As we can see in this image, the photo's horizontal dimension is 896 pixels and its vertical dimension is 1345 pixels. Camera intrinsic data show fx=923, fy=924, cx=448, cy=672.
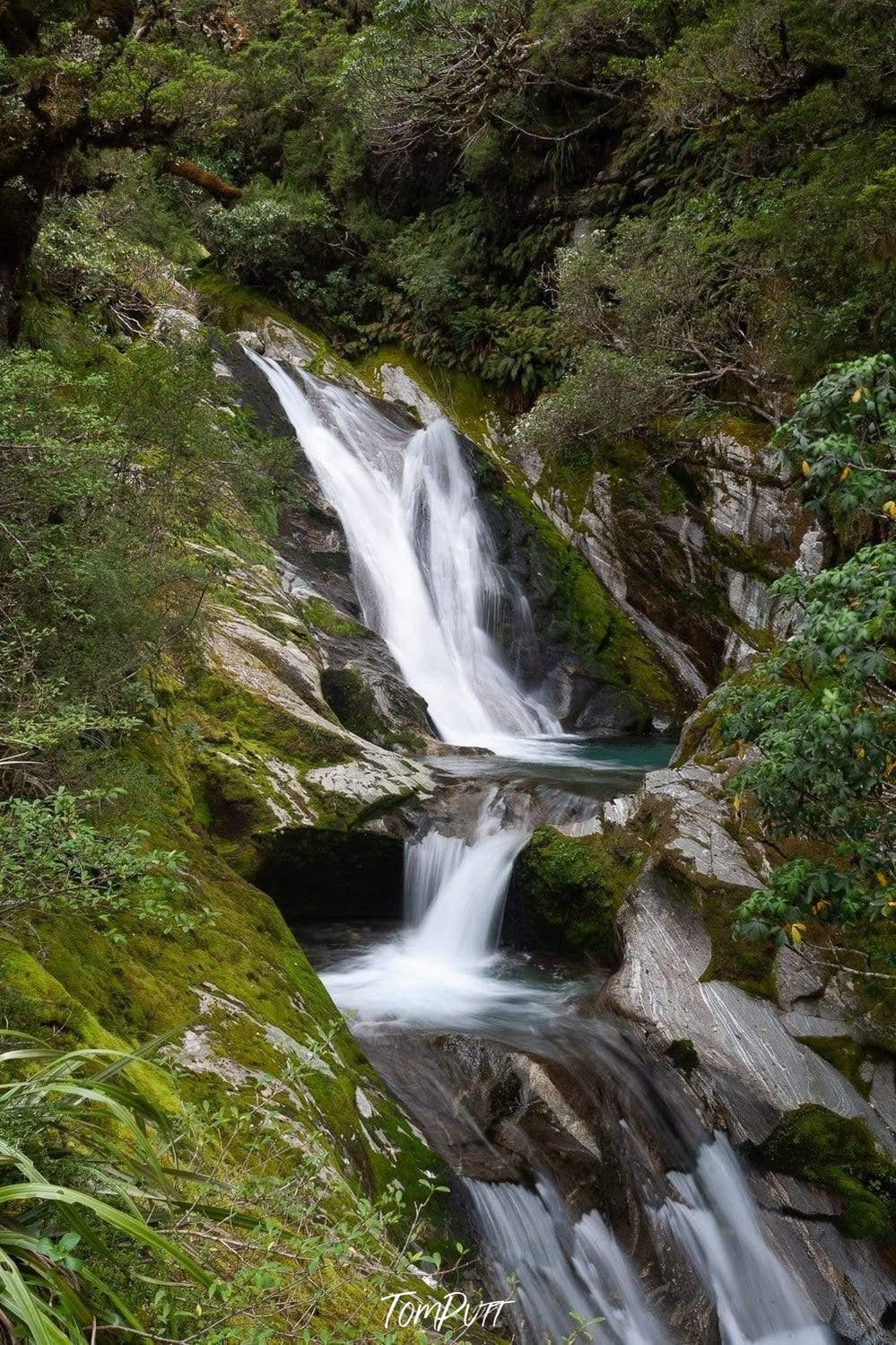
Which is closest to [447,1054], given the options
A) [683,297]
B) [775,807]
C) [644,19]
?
[775,807]

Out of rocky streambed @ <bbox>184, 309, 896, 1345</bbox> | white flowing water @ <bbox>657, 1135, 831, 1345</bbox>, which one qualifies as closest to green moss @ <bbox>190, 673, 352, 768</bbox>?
rocky streambed @ <bbox>184, 309, 896, 1345</bbox>

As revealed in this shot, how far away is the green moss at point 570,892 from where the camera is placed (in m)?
7.46

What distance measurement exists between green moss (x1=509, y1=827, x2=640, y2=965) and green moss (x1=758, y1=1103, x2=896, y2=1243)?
69.5 inches

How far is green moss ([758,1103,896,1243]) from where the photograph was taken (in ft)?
18.4

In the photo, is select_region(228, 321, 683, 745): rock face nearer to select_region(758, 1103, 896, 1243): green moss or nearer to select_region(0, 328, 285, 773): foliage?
select_region(0, 328, 285, 773): foliage

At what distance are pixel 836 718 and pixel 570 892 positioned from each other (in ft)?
12.6

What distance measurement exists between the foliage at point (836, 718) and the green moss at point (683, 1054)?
1565 millimetres

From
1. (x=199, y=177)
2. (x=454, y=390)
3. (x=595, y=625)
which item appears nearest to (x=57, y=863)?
(x=199, y=177)

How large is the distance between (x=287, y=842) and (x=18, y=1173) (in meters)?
5.38

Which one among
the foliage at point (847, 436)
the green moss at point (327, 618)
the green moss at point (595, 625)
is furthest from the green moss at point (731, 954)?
the green moss at point (595, 625)

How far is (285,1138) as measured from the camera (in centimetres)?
321

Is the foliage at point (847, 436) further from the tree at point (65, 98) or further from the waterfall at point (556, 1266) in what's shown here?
the tree at point (65, 98)

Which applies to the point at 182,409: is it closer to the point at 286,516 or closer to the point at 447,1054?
the point at 447,1054

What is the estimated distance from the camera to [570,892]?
25.4 ft
